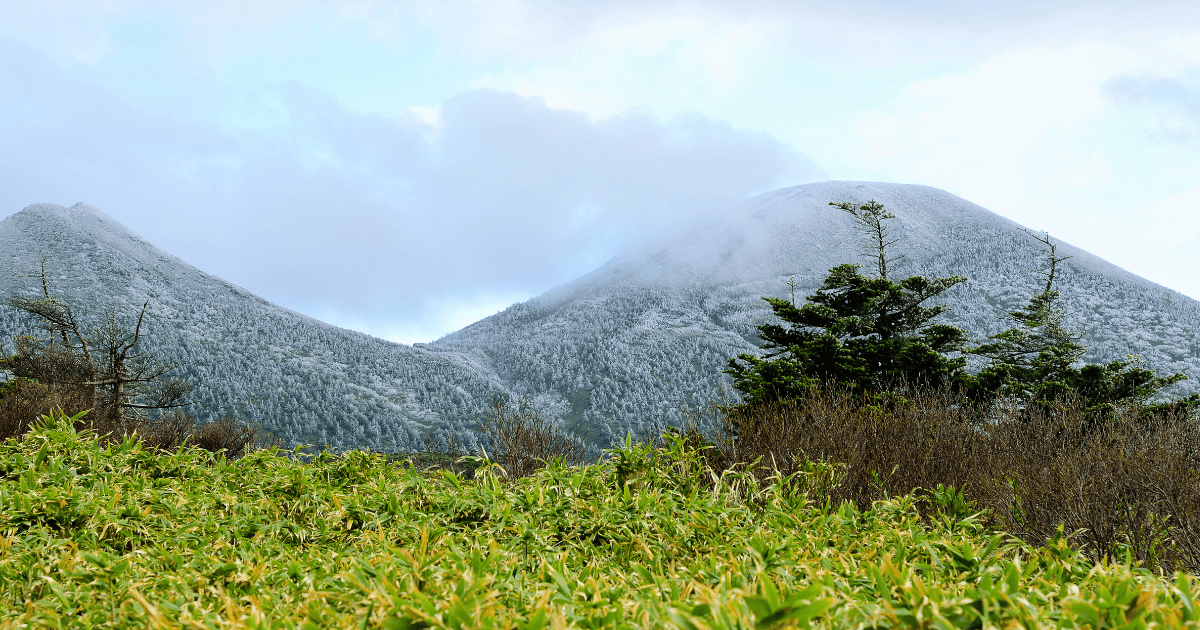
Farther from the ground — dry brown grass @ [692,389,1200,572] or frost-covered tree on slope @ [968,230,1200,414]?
dry brown grass @ [692,389,1200,572]

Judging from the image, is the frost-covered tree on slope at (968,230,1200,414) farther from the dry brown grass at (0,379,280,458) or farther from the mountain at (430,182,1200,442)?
the mountain at (430,182,1200,442)

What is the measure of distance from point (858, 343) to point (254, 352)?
3511cm

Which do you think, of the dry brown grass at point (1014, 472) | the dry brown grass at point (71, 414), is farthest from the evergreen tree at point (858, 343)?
the dry brown grass at point (71, 414)

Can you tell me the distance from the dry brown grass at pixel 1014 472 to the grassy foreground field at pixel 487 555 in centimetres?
89

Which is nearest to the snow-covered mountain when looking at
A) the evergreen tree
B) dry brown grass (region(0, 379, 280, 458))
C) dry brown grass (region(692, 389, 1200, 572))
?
the evergreen tree

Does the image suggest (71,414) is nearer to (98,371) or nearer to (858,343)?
(98,371)

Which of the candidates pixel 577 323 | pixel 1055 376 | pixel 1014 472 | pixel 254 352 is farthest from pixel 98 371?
pixel 577 323

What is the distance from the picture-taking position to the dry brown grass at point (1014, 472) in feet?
14.9

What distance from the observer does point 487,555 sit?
215cm

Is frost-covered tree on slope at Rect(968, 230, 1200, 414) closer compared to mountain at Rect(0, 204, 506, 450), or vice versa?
frost-covered tree on slope at Rect(968, 230, 1200, 414)

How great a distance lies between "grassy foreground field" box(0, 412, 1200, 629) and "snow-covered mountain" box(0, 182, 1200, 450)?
29649 millimetres

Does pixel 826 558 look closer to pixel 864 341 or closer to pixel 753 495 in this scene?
pixel 753 495

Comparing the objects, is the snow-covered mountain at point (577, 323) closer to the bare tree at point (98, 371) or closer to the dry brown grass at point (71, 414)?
the bare tree at point (98, 371)

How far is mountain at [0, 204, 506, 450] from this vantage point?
1315 inches
